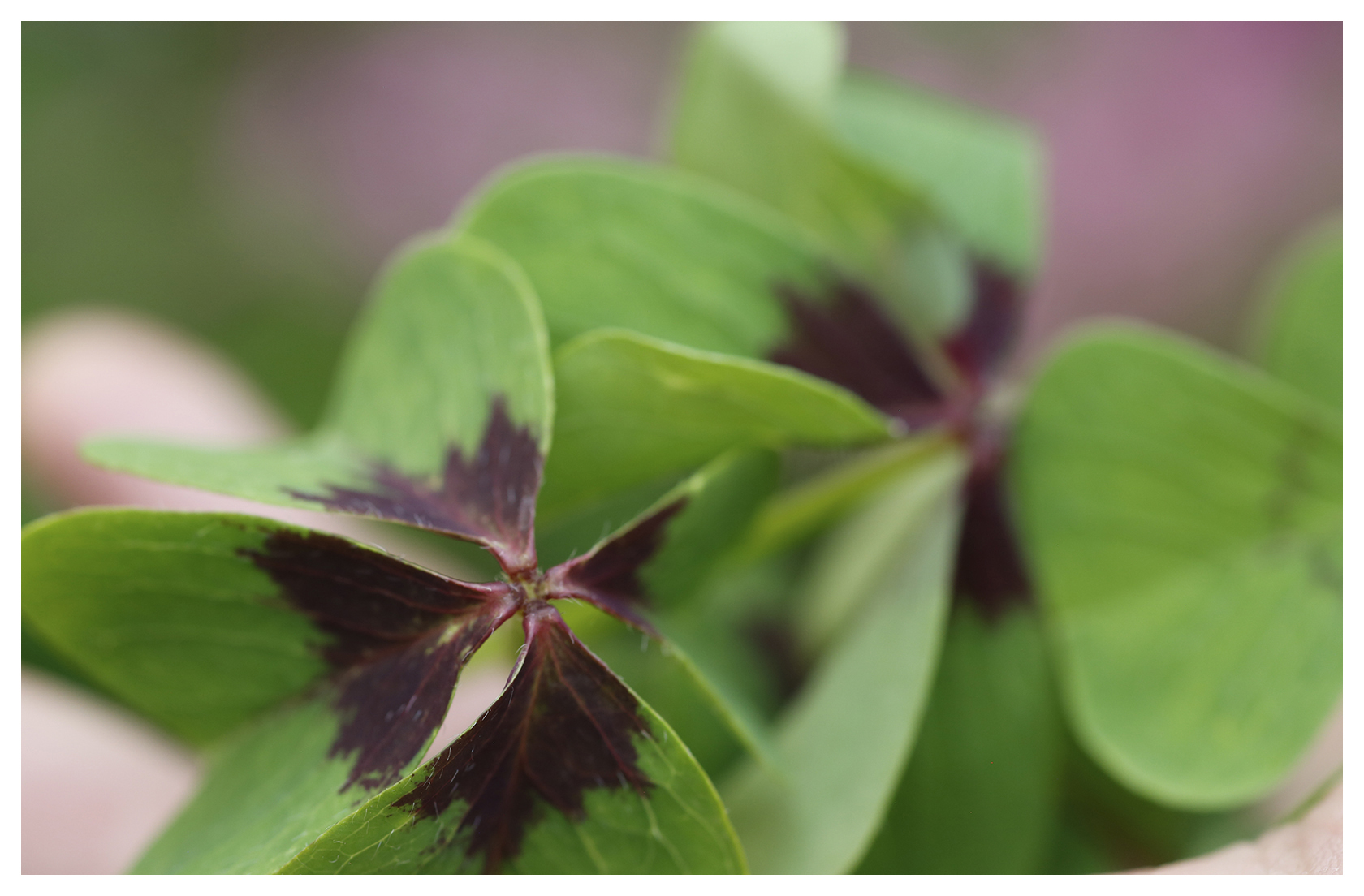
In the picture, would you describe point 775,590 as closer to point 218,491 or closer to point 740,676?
point 740,676

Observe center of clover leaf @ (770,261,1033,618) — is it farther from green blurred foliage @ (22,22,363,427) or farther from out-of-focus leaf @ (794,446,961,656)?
green blurred foliage @ (22,22,363,427)

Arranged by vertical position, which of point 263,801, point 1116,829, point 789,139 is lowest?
point 1116,829

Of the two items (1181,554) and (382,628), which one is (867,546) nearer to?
(1181,554)

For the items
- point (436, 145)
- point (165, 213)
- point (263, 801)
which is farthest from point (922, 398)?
point (165, 213)

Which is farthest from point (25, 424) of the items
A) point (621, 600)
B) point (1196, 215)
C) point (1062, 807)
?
point (1196, 215)

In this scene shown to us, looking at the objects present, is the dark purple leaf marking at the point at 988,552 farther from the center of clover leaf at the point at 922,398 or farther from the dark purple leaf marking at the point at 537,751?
the dark purple leaf marking at the point at 537,751

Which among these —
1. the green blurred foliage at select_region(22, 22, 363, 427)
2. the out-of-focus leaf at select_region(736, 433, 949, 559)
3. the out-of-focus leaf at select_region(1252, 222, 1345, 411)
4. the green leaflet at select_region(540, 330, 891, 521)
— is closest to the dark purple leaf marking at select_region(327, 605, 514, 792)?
the green leaflet at select_region(540, 330, 891, 521)

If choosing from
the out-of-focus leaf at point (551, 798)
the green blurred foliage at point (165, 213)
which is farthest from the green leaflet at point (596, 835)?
the green blurred foliage at point (165, 213)
